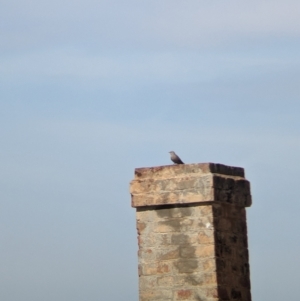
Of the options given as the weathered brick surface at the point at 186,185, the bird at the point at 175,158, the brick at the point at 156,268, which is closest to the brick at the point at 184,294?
the brick at the point at 156,268

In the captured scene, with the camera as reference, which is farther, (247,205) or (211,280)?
(247,205)

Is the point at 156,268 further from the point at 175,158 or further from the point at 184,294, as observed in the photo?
the point at 175,158

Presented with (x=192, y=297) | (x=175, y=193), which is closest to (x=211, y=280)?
(x=192, y=297)

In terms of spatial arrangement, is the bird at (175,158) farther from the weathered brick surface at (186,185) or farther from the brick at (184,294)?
the brick at (184,294)

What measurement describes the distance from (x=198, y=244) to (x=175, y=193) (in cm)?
54

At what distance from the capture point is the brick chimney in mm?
10211

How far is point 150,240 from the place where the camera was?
10.5 metres

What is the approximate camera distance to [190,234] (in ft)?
33.8

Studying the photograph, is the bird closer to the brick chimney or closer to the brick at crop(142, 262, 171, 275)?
the brick chimney

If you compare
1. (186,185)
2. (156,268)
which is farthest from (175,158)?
(156,268)

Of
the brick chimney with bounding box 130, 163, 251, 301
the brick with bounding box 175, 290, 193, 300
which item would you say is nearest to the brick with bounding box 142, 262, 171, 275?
the brick chimney with bounding box 130, 163, 251, 301

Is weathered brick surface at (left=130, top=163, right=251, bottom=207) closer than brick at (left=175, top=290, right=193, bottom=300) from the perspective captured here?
No

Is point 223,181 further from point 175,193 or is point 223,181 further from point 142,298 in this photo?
point 142,298

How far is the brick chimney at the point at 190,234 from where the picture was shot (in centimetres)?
1021
